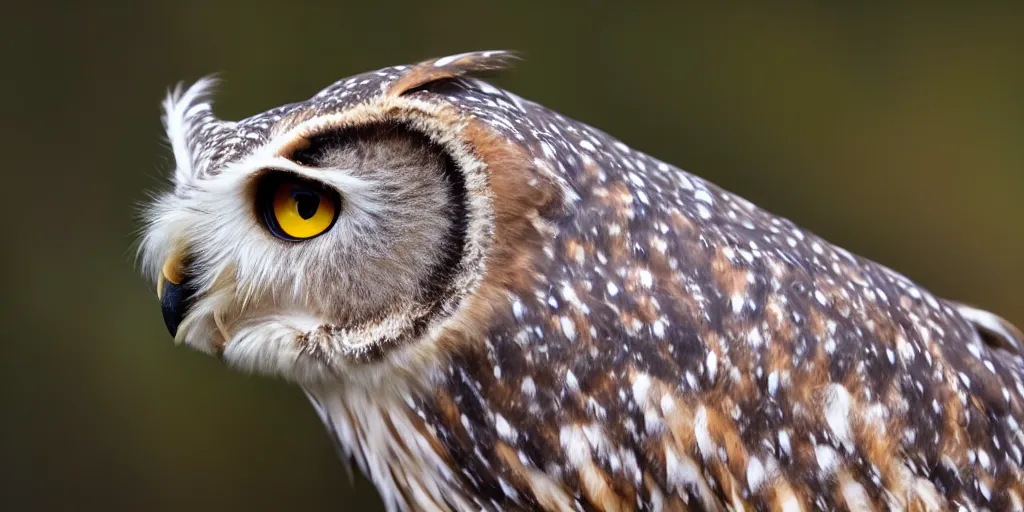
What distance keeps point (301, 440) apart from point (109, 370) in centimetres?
63

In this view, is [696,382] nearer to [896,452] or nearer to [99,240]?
[896,452]

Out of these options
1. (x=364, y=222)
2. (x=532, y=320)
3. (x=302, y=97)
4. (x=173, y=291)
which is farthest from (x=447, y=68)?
(x=302, y=97)

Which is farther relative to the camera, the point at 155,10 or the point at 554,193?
the point at 155,10

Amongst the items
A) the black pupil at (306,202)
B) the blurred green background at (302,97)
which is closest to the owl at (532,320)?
the black pupil at (306,202)

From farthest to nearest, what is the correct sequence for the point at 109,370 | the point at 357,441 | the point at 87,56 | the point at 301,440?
the point at 301,440 < the point at 109,370 < the point at 87,56 < the point at 357,441

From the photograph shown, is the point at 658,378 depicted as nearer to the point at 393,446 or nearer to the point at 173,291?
the point at 393,446

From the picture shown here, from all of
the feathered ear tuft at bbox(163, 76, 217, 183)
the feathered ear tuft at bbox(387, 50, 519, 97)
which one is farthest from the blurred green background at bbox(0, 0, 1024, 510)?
the feathered ear tuft at bbox(387, 50, 519, 97)

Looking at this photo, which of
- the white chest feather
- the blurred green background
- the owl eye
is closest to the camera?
the owl eye

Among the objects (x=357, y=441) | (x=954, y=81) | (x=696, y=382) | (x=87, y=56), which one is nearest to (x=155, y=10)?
(x=87, y=56)

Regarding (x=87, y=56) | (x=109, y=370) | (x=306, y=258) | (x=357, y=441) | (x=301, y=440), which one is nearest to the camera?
(x=306, y=258)

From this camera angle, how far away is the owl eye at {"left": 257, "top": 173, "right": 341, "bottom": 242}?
3.37 feet

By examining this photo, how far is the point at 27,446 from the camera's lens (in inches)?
104

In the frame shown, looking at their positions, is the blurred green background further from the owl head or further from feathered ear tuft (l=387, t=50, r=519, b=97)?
the owl head

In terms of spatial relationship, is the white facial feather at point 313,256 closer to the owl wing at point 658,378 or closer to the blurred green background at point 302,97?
the owl wing at point 658,378
